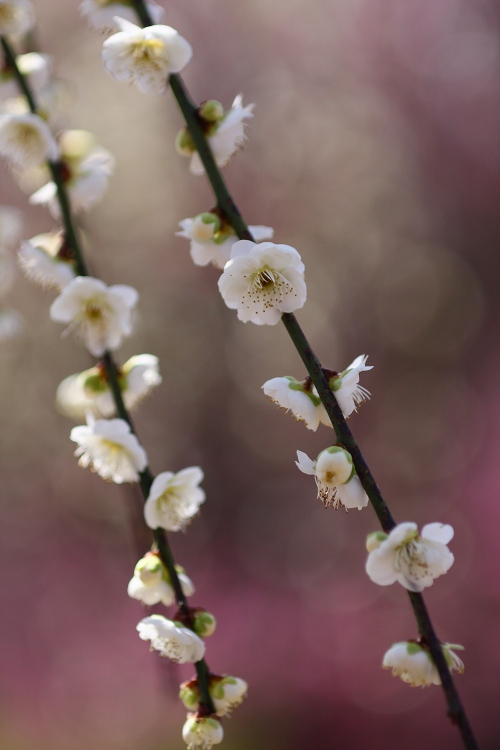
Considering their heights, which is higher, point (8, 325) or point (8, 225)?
point (8, 225)

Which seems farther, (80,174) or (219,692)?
(80,174)

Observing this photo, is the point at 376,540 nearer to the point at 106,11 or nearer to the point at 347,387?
the point at 347,387

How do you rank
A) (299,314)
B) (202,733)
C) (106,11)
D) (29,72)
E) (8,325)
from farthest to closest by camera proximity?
(299,314)
(8,325)
(29,72)
(106,11)
(202,733)

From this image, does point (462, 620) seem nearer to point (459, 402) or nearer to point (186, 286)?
point (459, 402)

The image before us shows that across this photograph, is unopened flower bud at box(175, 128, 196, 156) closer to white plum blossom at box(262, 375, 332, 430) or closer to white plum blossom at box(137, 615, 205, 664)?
white plum blossom at box(262, 375, 332, 430)

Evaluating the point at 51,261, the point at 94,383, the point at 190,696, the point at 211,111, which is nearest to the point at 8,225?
the point at 51,261

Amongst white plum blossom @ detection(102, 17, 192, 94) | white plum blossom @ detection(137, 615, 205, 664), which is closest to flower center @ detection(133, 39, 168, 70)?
white plum blossom @ detection(102, 17, 192, 94)

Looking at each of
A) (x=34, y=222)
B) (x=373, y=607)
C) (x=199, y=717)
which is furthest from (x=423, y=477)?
(x=199, y=717)

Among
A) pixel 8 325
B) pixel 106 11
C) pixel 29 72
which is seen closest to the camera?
pixel 106 11
